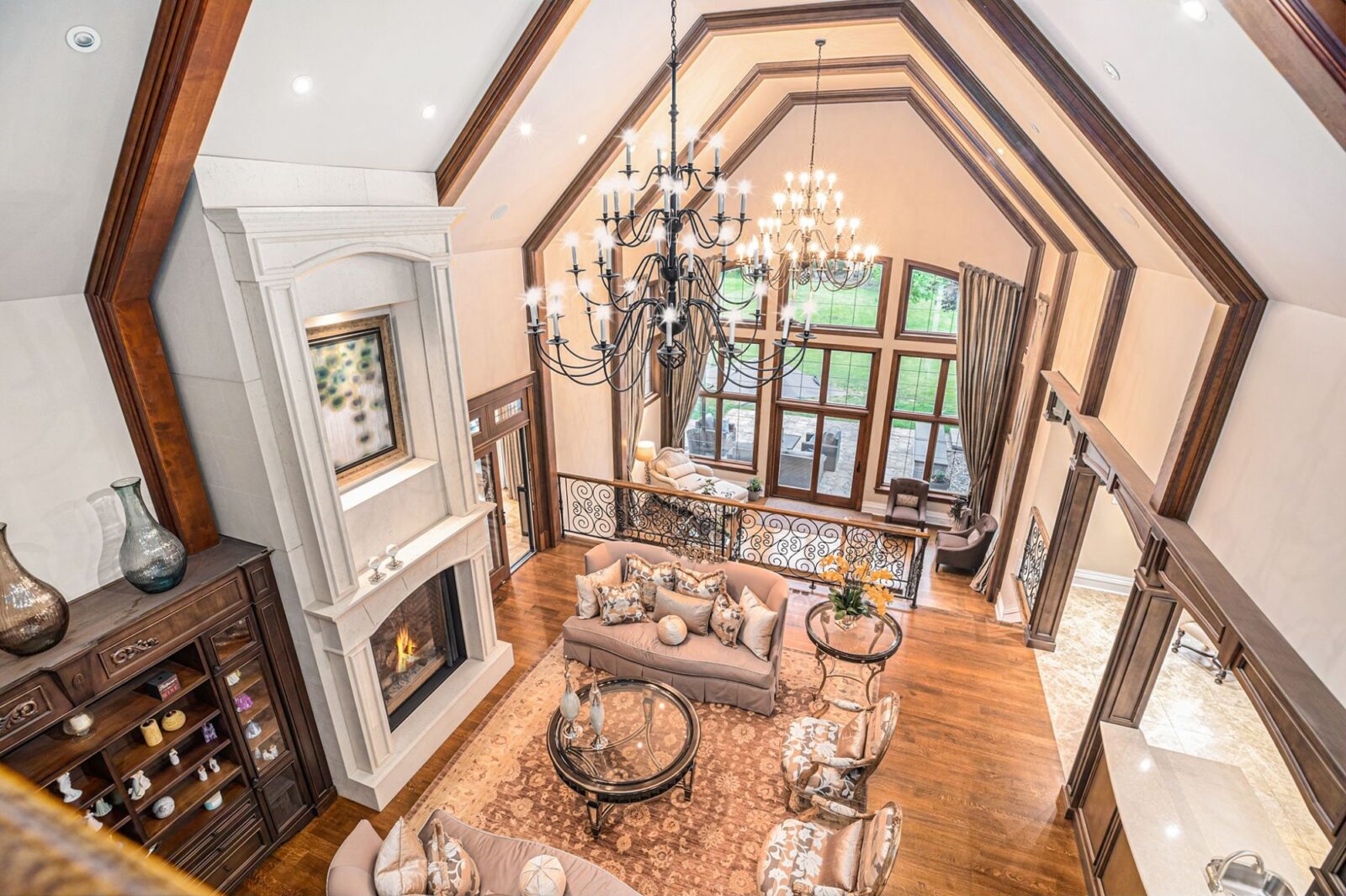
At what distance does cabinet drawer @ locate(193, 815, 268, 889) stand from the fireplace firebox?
0.98 metres

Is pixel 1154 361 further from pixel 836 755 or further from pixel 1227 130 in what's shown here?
pixel 836 755

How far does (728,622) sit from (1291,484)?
349 cm

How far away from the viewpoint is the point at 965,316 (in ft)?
29.6

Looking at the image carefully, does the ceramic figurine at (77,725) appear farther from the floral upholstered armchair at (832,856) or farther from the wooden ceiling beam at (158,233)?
the floral upholstered armchair at (832,856)

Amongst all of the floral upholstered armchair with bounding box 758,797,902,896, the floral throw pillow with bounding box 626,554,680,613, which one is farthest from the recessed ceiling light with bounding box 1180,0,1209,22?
the floral throw pillow with bounding box 626,554,680,613

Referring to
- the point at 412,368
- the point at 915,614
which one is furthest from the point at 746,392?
the point at 412,368

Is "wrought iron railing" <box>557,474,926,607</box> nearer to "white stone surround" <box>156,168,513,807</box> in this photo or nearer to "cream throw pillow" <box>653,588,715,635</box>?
"cream throw pillow" <box>653,588,715,635</box>

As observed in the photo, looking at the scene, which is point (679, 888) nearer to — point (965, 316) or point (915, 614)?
point (915, 614)

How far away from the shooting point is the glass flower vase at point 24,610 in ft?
9.80

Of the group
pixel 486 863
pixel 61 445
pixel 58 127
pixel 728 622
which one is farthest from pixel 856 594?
pixel 58 127

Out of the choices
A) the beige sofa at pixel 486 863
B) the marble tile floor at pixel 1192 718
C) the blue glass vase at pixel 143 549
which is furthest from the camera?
the marble tile floor at pixel 1192 718

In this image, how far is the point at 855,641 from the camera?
5.23 metres

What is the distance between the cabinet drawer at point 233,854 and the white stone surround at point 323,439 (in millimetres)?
551

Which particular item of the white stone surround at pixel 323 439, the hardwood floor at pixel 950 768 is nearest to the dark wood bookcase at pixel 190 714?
the white stone surround at pixel 323 439
